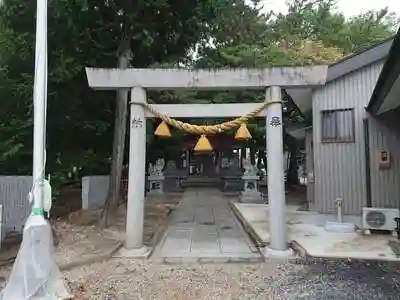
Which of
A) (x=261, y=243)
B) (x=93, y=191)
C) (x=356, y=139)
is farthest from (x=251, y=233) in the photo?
(x=93, y=191)

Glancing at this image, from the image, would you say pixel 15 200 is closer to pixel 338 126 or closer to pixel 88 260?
pixel 88 260

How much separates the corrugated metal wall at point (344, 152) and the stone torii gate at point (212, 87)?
320 centimetres

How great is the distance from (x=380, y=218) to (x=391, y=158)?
1598 millimetres

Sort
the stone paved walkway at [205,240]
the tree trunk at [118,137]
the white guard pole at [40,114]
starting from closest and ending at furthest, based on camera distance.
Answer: the white guard pole at [40,114]
the stone paved walkway at [205,240]
the tree trunk at [118,137]

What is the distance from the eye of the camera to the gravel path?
4.98m

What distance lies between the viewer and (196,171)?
3269 centimetres

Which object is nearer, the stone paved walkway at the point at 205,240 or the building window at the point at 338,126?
the stone paved walkway at the point at 205,240

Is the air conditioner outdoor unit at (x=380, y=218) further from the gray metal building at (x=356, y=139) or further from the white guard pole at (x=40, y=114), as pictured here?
the white guard pole at (x=40, y=114)

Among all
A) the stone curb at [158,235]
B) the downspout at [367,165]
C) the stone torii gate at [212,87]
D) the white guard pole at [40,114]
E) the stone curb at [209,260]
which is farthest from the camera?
the downspout at [367,165]

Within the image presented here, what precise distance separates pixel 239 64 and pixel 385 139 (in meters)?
8.60

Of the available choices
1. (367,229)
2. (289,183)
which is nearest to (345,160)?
(367,229)

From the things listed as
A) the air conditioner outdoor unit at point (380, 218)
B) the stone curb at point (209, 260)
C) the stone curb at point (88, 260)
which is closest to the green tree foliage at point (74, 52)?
the stone curb at point (88, 260)

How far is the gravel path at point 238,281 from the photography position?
16.3 ft

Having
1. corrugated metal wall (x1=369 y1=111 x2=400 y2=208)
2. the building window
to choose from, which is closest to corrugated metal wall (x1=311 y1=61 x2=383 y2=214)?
the building window
